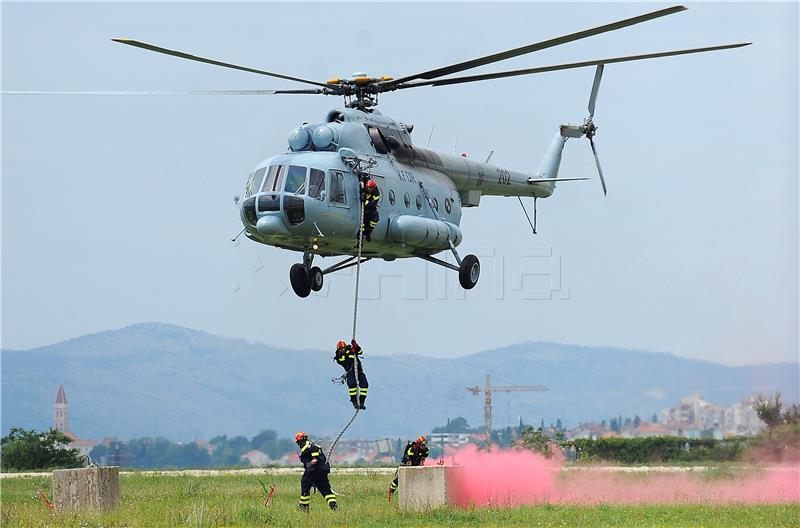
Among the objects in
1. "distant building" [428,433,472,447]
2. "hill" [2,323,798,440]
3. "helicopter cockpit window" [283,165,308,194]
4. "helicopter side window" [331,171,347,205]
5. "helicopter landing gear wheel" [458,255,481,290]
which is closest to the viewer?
"helicopter cockpit window" [283,165,308,194]

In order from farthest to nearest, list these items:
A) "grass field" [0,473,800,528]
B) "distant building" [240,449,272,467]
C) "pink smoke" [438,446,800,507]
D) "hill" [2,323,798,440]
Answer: "hill" [2,323,798,440], "distant building" [240,449,272,467], "pink smoke" [438,446,800,507], "grass field" [0,473,800,528]

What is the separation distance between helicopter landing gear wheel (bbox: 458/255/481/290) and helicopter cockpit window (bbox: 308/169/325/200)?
5.30 metres

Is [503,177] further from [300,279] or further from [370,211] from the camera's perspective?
[300,279]

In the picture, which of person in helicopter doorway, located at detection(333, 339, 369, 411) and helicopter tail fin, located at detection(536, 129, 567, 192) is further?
helicopter tail fin, located at detection(536, 129, 567, 192)

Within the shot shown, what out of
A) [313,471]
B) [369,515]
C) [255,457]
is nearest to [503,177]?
[313,471]

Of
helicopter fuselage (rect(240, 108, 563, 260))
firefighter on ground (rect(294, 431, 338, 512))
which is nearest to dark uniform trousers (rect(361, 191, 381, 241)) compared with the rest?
helicopter fuselage (rect(240, 108, 563, 260))

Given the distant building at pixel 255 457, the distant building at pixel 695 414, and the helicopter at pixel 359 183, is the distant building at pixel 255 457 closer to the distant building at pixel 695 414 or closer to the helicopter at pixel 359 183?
the distant building at pixel 695 414

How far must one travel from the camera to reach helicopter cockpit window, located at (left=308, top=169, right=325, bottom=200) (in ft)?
89.9

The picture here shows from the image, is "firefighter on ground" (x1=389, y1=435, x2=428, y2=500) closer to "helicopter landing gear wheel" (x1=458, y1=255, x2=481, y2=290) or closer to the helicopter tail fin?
"helicopter landing gear wheel" (x1=458, y1=255, x2=481, y2=290)

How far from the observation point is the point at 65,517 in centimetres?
2383

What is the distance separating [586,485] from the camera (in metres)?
30.4

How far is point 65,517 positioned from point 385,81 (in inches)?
447

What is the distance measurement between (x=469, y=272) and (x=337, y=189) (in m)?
5.08

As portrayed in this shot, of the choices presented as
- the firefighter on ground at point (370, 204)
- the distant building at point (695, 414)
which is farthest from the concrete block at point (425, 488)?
the distant building at point (695, 414)
